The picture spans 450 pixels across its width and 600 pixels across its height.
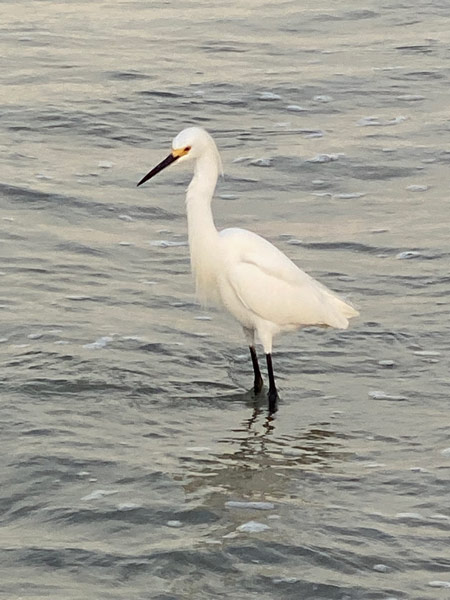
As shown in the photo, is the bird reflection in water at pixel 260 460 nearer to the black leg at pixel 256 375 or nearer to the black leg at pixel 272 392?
the black leg at pixel 272 392

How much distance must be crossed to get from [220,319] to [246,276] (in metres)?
0.77

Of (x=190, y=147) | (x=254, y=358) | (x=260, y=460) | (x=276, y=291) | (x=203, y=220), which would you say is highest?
(x=190, y=147)

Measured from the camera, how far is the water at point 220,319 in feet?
16.1

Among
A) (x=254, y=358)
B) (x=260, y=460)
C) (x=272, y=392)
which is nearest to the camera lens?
(x=260, y=460)

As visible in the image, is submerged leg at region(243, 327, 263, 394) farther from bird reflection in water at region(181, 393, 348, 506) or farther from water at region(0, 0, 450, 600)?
bird reflection in water at region(181, 393, 348, 506)

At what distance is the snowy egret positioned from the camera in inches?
264

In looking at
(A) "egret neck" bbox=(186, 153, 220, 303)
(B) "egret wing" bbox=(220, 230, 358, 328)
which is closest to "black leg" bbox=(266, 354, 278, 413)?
(B) "egret wing" bbox=(220, 230, 358, 328)

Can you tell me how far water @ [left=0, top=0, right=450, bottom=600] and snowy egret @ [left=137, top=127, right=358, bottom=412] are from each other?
0.24m

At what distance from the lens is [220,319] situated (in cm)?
750

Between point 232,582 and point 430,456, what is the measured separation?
4.50 ft

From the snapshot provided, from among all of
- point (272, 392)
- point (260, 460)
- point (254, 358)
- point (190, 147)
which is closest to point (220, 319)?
point (254, 358)

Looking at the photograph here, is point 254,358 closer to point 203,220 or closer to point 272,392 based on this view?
point 272,392

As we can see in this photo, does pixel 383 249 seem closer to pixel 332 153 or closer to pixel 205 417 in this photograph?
pixel 332 153

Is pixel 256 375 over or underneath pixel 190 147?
underneath
